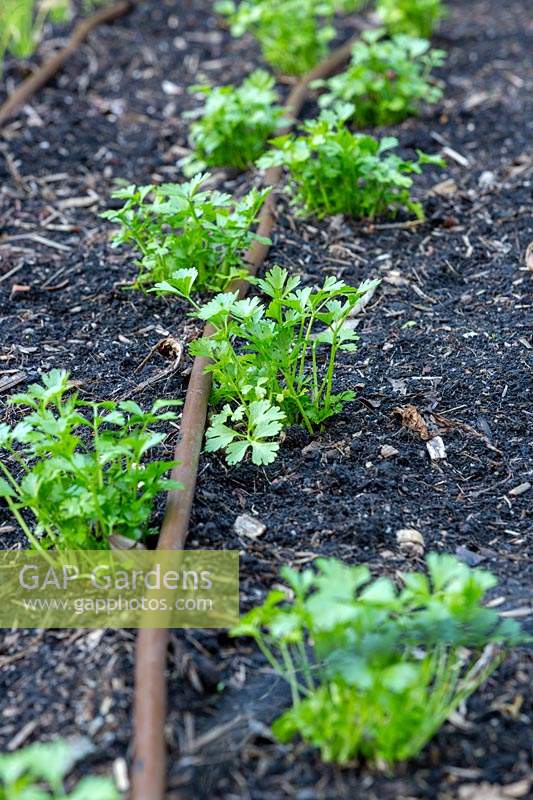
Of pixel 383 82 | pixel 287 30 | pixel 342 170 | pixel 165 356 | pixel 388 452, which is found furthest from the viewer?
pixel 287 30

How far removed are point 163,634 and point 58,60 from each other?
15.0 feet

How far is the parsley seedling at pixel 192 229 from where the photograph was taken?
3395 millimetres

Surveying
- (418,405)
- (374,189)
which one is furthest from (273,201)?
(418,405)

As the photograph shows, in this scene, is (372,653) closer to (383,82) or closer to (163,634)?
(163,634)

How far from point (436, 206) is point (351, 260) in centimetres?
61

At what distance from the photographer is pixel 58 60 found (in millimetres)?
5879

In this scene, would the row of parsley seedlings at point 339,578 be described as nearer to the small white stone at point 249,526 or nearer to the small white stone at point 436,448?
the small white stone at point 249,526

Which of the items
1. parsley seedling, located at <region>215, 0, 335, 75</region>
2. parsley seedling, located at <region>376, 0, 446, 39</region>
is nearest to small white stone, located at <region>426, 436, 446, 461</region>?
parsley seedling, located at <region>215, 0, 335, 75</region>

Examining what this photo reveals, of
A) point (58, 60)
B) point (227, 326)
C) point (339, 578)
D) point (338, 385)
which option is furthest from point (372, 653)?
point (58, 60)

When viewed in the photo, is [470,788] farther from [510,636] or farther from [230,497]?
[230,497]

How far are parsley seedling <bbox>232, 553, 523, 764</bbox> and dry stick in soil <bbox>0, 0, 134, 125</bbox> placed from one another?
404 centimetres

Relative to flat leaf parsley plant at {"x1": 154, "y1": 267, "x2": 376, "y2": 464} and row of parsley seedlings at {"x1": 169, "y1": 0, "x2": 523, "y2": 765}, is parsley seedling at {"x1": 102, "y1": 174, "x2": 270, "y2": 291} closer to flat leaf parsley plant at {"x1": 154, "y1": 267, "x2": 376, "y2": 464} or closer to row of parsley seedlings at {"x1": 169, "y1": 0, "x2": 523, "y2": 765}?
row of parsley seedlings at {"x1": 169, "y1": 0, "x2": 523, "y2": 765}

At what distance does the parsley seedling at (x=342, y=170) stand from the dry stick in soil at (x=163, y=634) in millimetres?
269

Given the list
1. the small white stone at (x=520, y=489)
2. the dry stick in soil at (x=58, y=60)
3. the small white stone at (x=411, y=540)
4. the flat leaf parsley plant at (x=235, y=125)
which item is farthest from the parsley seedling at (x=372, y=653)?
the dry stick in soil at (x=58, y=60)
